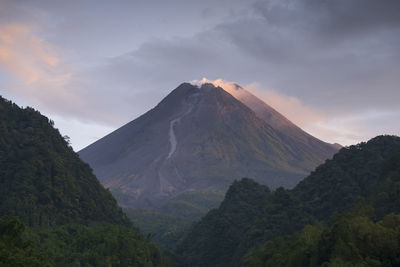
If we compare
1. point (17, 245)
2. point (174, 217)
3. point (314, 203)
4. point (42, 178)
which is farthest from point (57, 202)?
point (174, 217)

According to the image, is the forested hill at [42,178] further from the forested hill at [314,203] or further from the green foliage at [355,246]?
the green foliage at [355,246]

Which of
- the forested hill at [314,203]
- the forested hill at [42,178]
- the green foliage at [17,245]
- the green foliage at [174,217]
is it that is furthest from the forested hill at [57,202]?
the forested hill at [314,203]

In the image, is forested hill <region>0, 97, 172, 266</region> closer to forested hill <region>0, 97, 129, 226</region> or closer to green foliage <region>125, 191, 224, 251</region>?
forested hill <region>0, 97, 129, 226</region>

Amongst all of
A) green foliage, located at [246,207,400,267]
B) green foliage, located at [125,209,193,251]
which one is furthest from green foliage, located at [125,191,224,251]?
green foliage, located at [246,207,400,267]

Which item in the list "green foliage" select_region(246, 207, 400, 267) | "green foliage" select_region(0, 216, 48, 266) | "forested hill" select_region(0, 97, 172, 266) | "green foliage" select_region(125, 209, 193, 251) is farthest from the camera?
"green foliage" select_region(125, 209, 193, 251)

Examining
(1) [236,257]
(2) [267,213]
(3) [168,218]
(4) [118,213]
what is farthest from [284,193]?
(3) [168,218]

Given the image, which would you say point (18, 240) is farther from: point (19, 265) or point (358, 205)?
point (358, 205)
